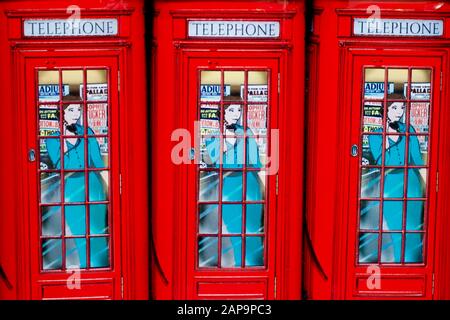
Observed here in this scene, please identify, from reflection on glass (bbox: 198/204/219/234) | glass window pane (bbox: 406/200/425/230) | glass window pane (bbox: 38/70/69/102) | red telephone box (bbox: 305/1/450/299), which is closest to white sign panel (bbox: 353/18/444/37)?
red telephone box (bbox: 305/1/450/299)

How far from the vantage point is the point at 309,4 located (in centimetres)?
394

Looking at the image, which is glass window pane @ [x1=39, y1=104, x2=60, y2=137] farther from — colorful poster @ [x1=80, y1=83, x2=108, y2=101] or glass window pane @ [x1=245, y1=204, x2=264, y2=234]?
glass window pane @ [x1=245, y1=204, x2=264, y2=234]

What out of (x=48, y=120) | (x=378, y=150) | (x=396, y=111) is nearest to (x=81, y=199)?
(x=48, y=120)

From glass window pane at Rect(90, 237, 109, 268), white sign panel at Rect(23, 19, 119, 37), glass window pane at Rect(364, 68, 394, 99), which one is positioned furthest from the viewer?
glass window pane at Rect(90, 237, 109, 268)

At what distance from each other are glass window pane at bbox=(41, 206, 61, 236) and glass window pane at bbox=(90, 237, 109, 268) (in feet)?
0.64

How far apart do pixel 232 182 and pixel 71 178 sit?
86 centimetres

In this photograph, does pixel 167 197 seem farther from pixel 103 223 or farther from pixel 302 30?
pixel 302 30

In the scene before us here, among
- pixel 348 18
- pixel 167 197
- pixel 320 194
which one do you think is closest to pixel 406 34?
pixel 348 18

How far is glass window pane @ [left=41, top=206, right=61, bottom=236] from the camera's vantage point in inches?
150

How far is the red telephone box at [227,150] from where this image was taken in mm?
3729

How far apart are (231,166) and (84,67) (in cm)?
93

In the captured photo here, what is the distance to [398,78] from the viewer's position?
12.4ft

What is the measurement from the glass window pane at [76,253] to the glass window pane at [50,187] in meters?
0.24

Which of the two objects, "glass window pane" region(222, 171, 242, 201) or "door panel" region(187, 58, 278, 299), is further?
"glass window pane" region(222, 171, 242, 201)
